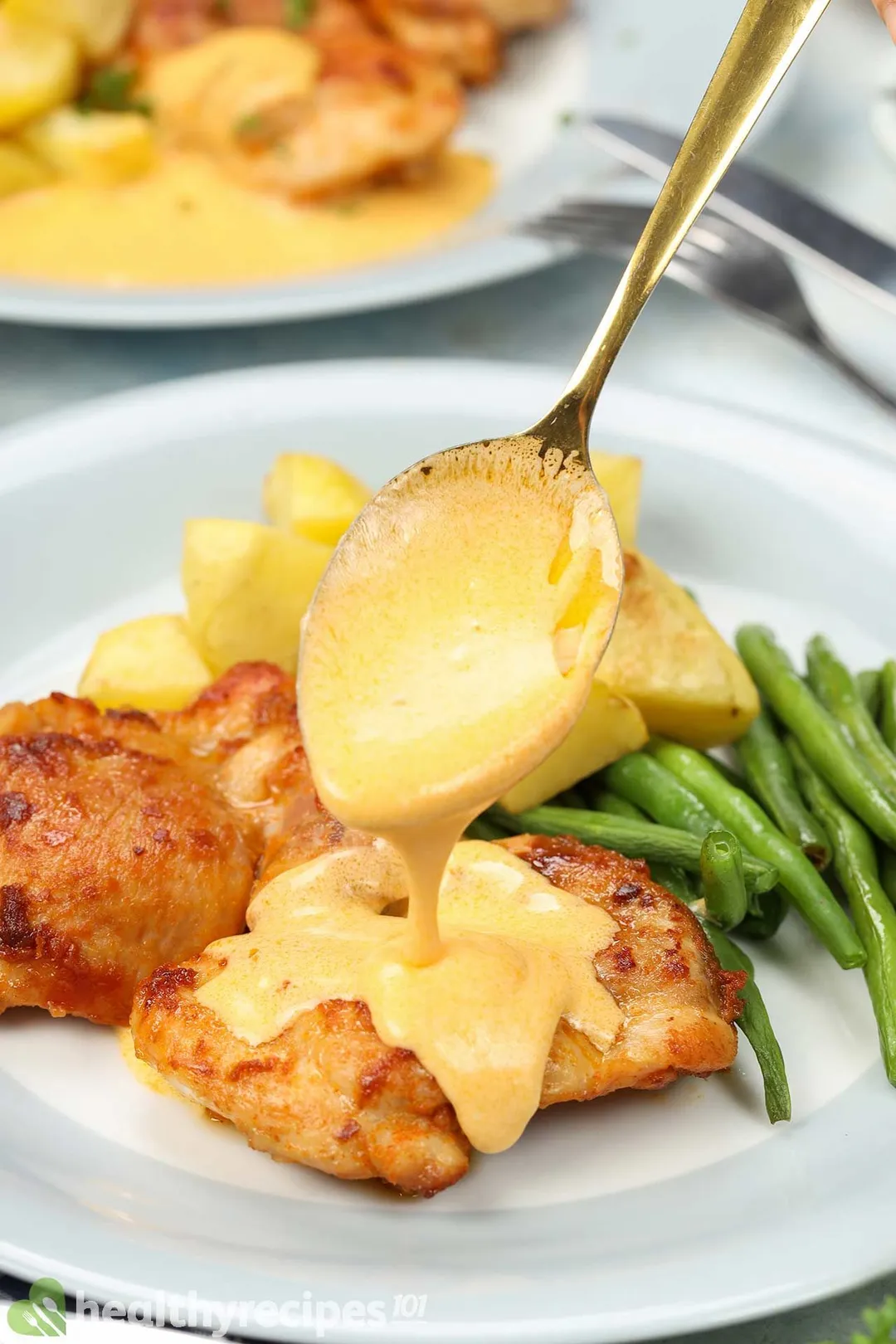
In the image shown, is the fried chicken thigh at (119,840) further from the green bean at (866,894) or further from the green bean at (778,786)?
the green bean at (866,894)

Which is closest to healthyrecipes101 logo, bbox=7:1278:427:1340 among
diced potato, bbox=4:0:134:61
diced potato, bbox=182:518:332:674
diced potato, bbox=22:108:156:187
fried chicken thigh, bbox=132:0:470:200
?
diced potato, bbox=182:518:332:674

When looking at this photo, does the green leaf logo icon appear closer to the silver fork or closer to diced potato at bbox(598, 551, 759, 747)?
diced potato at bbox(598, 551, 759, 747)

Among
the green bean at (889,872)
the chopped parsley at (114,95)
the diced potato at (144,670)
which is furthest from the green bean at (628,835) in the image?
the chopped parsley at (114,95)

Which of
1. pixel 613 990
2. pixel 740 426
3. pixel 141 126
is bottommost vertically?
pixel 141 126

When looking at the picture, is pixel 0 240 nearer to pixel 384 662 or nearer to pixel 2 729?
pixel 2 729

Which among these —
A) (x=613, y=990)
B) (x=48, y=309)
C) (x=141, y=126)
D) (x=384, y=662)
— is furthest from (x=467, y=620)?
(x=141, y=126)

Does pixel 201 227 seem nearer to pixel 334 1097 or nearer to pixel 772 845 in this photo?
pixel 772 845
